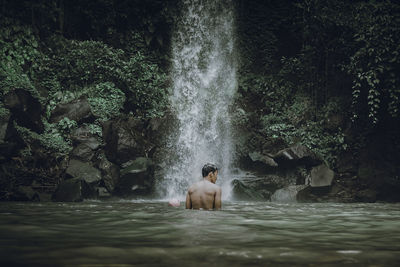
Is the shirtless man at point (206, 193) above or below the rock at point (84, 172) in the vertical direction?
below

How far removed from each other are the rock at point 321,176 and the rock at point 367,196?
1195 millimetres

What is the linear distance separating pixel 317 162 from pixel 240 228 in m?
8.13

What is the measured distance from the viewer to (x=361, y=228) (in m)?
4.28

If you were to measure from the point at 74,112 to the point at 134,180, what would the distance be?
347cm

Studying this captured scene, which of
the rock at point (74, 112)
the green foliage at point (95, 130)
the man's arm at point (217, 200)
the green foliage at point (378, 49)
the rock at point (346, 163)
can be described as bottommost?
the man's arm at point (217, 200)

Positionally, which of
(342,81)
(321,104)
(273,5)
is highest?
(273,5)

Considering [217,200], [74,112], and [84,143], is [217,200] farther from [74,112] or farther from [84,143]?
[74,112]

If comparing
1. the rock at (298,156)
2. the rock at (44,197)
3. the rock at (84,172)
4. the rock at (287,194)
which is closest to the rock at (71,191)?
the rock at (44,197)

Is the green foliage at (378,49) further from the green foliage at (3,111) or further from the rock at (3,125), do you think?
the green foliage at (3,111)

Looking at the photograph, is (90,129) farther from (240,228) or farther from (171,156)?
(240,228)

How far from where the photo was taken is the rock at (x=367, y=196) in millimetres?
10797

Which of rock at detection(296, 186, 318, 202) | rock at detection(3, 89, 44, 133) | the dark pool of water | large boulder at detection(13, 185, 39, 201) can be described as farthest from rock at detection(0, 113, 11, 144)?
rock at detection(296, 186, 318, 202)

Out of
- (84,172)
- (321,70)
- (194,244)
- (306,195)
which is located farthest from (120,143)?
(321,70)

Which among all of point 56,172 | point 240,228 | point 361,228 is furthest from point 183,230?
point 56,172
